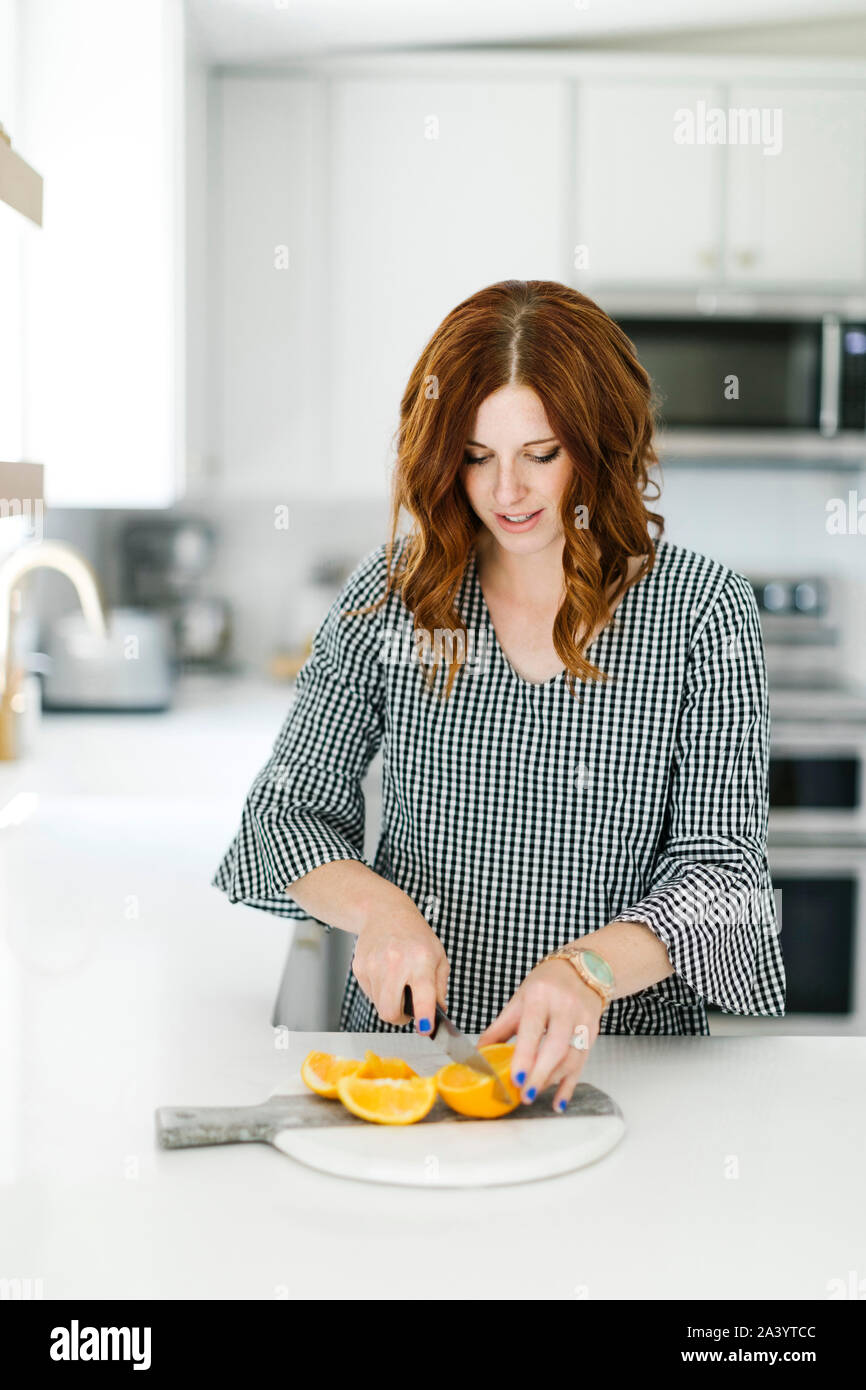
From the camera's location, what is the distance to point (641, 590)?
4.20 feet

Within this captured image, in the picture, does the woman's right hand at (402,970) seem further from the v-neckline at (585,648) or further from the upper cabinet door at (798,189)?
the upper cabinet door at (798,189)

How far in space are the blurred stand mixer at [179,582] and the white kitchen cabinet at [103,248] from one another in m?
0.86

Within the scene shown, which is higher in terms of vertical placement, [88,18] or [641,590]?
[88,18]

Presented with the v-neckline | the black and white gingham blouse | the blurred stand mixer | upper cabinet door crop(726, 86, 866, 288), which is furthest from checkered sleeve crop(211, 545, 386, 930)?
the blurred stand mixer

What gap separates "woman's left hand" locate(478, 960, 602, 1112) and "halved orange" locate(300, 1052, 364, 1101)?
0.10m

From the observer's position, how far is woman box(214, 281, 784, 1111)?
1.18 meters

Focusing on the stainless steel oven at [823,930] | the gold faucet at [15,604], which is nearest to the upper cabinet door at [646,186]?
the stainless steel oven at [823,930]

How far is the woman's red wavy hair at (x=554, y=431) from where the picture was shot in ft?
3.87

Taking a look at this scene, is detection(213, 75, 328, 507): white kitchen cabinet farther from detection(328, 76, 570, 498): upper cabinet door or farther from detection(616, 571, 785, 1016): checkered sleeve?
detection(616, 571, 785, 1016): checkered sleeve

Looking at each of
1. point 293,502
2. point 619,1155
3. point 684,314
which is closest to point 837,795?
point 684,314

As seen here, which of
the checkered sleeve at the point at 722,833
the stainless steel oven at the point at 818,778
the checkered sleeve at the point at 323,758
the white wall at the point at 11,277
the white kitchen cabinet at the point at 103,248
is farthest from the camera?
the stainless steel oven at the point at 818,778

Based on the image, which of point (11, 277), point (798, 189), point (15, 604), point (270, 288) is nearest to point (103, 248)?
point (11, 277)

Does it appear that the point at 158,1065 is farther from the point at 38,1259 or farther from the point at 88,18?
the point at 88,18

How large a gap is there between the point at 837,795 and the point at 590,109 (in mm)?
1557
